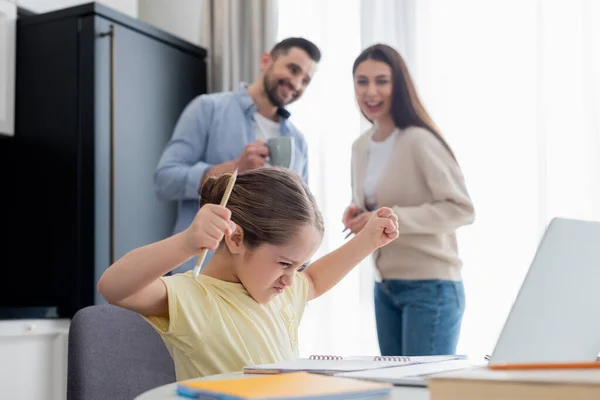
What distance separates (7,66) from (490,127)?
1780 mm

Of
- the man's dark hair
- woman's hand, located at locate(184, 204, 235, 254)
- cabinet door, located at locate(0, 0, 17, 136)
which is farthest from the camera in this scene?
cabinet door, located at locate(0, 0, 17, 136)

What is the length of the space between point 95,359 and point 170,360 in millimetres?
183

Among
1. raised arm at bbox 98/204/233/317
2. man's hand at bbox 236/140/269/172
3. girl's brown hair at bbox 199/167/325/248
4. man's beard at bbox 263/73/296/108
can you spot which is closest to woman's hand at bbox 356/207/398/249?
girl's brown hair at bbox 199/167/325/248

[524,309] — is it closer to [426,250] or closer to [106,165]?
[426,250]

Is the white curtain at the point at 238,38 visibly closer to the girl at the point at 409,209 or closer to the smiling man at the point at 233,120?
the smiling man at the point at 233,120

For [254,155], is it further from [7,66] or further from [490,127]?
[7,66]

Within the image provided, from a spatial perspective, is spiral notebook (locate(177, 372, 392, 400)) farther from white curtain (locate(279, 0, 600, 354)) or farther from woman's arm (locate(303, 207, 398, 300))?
white curtain (locate(279, 0, 600, 354))

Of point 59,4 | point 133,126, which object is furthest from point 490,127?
point 59,4

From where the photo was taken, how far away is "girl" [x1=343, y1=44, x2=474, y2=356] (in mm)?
2045

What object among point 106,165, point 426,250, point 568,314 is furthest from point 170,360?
point 106,165

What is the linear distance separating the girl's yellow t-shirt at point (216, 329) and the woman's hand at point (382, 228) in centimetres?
23

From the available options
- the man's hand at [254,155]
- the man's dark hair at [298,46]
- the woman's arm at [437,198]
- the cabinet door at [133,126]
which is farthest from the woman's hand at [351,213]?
the cabinet door at [133,126]

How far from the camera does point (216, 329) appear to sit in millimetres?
1119

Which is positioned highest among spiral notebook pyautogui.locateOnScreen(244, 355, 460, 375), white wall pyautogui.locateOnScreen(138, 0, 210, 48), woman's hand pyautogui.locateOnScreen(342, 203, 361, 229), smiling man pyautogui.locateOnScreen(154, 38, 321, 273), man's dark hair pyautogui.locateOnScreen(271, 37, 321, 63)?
white wall pyautogui.locateOnScreen(138, 0, 210, 48)
